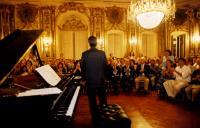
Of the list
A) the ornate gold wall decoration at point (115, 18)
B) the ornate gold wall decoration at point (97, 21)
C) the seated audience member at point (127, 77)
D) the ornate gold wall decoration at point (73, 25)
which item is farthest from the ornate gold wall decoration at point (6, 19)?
the seated audience member at point (127, 77)

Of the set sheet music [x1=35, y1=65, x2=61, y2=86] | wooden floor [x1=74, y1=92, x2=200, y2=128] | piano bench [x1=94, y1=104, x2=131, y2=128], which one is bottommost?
wooden floor [x1=74, y1=92, x2=200, y2=128]

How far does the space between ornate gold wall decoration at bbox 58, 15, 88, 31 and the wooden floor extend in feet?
23.9

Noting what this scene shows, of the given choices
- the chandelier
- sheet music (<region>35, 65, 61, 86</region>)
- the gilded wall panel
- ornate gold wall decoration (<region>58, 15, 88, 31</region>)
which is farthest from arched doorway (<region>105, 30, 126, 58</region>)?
sheet music (<region>35, 65, 61, 86</region>)

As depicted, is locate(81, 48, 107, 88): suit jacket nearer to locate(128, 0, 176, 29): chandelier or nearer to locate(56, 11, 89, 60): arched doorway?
locate(128, 0, 176, 29): chandelier

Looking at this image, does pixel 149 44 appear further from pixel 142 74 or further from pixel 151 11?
pixel 151 11

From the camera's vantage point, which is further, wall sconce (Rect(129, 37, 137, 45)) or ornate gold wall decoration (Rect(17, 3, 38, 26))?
wall sconce (Rect(129, 37, 137, 45))

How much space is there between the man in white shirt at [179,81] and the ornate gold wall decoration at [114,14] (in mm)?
7101

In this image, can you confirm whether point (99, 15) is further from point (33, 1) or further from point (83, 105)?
point (83, 105)

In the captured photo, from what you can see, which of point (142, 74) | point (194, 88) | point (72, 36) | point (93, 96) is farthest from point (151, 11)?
point (72, 36)

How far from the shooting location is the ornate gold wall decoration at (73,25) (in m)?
13.6

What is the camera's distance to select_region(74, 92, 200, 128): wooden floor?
458 cm

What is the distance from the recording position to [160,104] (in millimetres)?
6465

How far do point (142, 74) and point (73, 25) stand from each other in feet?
21.6

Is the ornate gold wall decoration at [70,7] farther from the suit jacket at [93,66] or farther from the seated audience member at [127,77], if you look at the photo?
the suit jacket at [93,66]
